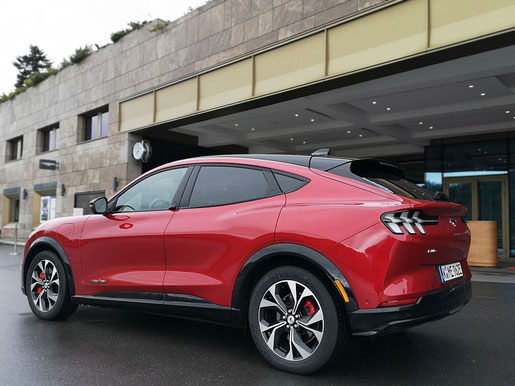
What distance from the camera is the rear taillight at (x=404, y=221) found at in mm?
2758

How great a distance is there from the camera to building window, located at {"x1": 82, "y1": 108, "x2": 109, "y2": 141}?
20734 millimetres

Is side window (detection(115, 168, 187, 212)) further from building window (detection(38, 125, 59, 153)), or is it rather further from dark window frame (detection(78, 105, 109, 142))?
building window (detection(38, 125, 59, 153))

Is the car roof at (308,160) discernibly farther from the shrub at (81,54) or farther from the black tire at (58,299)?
the shrub at (81,54)

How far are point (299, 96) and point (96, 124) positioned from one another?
12981 millimetres

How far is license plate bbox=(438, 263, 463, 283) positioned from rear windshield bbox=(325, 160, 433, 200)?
20.6 inches

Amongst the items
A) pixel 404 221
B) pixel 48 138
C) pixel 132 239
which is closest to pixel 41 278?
pixel 132 239

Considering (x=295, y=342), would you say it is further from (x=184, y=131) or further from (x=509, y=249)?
(x=184, y=131)

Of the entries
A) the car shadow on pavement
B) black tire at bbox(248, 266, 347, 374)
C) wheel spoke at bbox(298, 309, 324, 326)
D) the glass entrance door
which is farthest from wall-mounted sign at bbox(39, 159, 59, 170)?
wheel spoke at bbox(298, 309, 324, 326)

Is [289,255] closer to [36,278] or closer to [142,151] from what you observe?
[36,278]

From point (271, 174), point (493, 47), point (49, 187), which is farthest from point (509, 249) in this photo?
point (49, 187)

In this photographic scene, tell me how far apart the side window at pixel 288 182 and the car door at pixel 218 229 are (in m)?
0.05

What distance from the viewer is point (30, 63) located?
2454 inches

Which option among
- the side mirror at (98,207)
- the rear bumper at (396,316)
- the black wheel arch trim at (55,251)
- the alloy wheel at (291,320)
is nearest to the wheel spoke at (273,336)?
the alloy wheel at (291,320)

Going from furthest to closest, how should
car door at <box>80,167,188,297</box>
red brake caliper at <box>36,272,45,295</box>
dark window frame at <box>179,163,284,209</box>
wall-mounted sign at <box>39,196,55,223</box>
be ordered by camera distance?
1. wall-mounted sign at <box>39,196,55,223</box>
2. red brake caliper at <box>36,272,45,295</box>
3. car door at <box>80,167,188,297</box>
4. dark window frame at <box>179,163,284,209</box>
